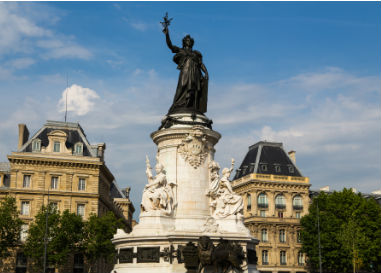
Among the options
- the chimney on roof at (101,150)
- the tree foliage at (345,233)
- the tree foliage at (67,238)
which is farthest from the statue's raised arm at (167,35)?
the chimney on roof at (101,150)

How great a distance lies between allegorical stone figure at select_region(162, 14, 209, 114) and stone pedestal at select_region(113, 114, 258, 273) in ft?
3.52

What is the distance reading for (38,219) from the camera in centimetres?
5131

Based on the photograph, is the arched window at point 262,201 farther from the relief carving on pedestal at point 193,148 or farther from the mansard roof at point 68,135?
the relief carving on pedestal at point 193,148

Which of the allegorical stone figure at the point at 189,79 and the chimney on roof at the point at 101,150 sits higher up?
the chimney on roof at the point at 101,150

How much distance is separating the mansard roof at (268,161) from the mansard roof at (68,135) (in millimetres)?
26888

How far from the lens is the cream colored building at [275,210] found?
73938 mm

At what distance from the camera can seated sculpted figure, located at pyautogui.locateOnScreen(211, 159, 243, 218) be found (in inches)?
952

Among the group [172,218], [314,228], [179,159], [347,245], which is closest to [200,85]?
[179,159]

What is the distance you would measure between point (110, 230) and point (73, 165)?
41.1 ft

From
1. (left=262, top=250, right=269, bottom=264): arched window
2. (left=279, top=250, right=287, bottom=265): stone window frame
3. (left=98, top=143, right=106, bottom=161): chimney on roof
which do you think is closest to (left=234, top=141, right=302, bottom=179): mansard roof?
(left=279, top=250, right=287, bottom=265): stone window frame

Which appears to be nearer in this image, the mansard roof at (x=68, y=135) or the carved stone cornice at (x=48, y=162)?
the carved stone cornice at (x=48, y=162)

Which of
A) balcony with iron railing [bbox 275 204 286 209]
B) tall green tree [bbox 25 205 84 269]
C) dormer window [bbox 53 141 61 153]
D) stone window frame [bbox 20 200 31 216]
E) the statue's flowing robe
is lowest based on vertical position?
tall green tree [bbox 25 205 84 269]

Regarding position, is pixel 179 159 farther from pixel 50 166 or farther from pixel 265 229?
pixel 265 229

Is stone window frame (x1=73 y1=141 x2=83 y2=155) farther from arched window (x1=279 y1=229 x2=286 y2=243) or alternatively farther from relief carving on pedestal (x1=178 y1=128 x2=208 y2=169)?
relief carving on pedestal (x1=178 y1=128 x2=208 y2=169)
